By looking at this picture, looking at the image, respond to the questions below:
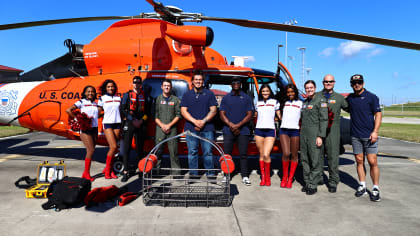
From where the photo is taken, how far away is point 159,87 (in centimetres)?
594

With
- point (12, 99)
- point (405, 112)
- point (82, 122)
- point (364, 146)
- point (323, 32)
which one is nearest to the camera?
point (323, 32)

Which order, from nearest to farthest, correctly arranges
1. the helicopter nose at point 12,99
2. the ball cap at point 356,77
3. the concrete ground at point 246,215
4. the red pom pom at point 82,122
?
the concrete ground at point 246,215, the ball cap at point 356,77, the red pom pom at point 82,122, the helicopter nose at point 12,99

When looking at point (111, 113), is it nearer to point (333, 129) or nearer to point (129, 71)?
point (129, 71)

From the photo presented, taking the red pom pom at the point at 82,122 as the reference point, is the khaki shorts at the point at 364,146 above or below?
below

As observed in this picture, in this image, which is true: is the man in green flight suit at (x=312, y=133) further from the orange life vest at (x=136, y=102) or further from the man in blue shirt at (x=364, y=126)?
the orange life vest at (x=136, y=102)

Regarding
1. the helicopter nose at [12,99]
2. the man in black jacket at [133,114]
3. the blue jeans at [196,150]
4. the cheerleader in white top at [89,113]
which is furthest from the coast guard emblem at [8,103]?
the blue jeans at [196,150]

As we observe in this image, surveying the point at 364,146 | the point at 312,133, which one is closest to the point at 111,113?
the point at 312,133

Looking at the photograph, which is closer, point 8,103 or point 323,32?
point 323,32

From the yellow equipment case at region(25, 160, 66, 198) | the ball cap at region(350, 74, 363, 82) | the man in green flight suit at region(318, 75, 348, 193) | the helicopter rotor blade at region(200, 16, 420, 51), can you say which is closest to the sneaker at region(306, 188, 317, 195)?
the man in green flight suit at region(318, 75, 348, 193)

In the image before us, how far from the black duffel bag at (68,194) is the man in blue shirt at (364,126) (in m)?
4.70

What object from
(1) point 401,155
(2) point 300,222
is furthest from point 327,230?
(1) point 401,155

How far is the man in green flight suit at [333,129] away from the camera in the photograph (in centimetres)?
480

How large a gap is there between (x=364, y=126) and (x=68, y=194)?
500 cm

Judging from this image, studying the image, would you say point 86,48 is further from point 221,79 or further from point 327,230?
point 327,230
